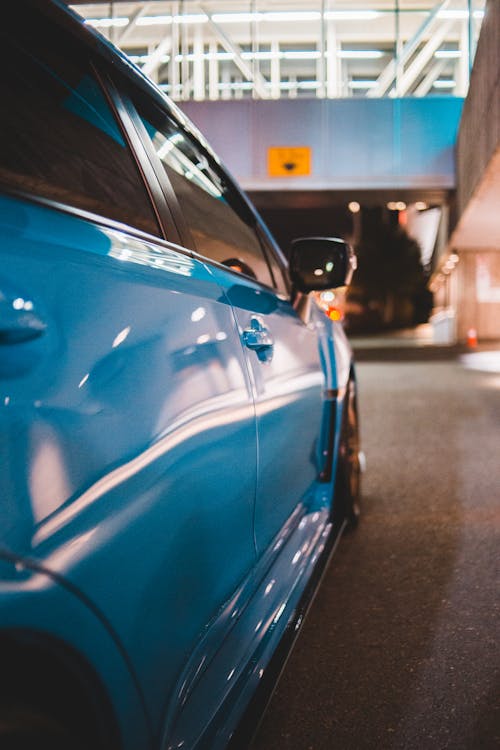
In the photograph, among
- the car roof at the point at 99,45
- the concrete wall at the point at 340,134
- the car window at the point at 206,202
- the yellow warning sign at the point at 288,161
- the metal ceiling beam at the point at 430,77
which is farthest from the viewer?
the metal ceiling beam at the point at 430,77

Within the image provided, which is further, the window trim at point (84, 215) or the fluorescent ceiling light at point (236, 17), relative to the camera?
the fluorescent ceiling light at point (236, 17)

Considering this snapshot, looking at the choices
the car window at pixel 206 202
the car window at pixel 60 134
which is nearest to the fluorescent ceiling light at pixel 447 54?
the car window at pixel 206 202

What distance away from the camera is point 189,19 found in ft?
71.6

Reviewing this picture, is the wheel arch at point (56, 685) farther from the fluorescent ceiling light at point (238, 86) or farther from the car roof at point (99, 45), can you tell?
the fluorescent ceiling light at point (238, 86)

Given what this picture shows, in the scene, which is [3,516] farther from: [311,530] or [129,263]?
A: [311,530]

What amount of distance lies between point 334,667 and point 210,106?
68.0ft

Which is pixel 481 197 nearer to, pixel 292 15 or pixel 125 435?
pixel 292 15

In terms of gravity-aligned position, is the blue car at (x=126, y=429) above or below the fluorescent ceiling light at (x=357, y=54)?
below

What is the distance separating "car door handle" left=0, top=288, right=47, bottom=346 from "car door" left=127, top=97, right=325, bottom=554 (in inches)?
36.9

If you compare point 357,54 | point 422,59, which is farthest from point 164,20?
point 422,59

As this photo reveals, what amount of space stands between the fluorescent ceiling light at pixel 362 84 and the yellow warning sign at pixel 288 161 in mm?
2898

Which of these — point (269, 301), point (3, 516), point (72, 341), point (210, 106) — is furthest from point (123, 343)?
point (210, 106)

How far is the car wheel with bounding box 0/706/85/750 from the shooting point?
846 millimetres

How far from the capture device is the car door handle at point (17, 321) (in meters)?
0.93
